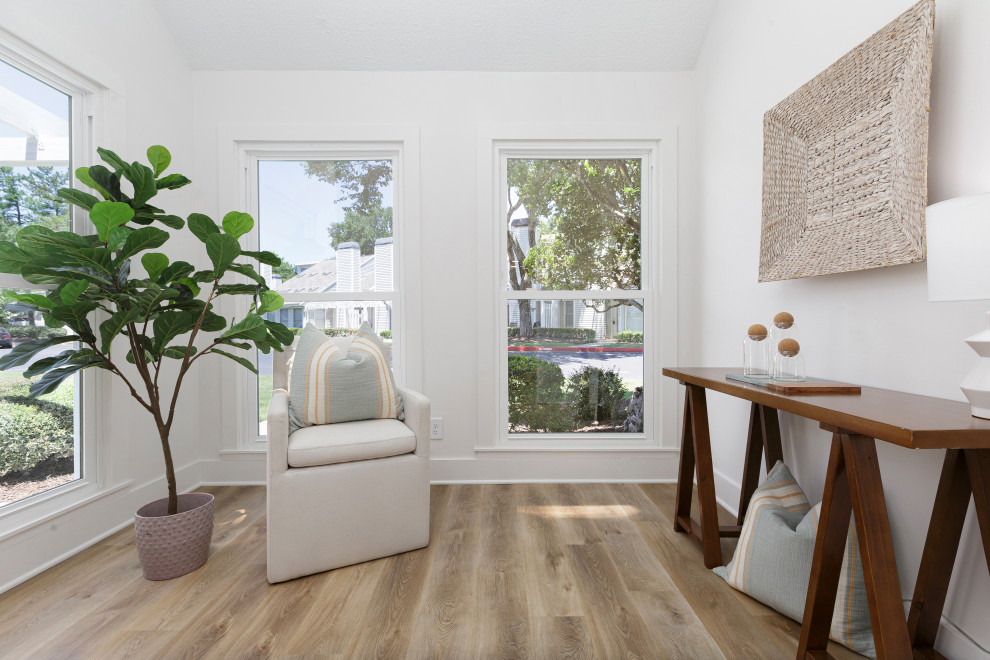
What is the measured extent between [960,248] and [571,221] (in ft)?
7.04

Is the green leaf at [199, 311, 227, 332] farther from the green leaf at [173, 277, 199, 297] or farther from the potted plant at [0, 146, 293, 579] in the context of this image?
the green leaf at [173, 277, 199, 297]

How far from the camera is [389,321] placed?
298cm

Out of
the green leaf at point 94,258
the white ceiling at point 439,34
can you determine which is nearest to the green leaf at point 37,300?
the green leaf at point 94,258

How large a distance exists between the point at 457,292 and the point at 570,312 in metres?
0.70

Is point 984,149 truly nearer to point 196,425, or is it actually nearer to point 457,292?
point 457,292

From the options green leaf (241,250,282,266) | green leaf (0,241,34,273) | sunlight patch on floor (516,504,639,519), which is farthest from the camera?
sunlight patch on floor (516,504,639,519)

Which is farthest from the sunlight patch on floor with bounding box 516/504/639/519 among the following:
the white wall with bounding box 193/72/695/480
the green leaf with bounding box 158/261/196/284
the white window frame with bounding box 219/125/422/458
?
the green leaf with bounding box 158/261/196/284

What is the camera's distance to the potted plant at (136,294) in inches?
64.3

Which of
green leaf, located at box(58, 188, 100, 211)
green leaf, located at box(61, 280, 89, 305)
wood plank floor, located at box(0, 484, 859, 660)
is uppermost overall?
green leaf, located at box(58, 188, 100, 211)

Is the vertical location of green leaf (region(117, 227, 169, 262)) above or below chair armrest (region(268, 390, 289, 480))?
above

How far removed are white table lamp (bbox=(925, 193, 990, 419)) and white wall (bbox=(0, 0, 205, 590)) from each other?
9.49ft

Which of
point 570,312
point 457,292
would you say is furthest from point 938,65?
point 457,292

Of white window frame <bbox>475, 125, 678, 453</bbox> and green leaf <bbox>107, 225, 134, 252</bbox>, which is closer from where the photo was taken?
green leaf <bbox>107, 225, 134, 252</bbox>

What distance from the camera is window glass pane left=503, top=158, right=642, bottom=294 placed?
2990 millimetres
